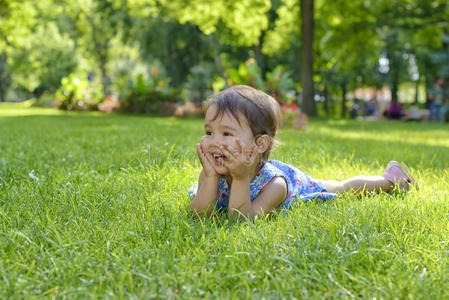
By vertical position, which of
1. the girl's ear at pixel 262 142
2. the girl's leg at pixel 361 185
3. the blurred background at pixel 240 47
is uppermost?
the blurred background at pixel 240 47

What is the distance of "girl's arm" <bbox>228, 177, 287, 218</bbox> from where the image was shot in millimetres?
2594

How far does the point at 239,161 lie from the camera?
2.53m

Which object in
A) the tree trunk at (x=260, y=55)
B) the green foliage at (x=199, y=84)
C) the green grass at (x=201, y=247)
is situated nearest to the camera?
the green grass at (x=201, y=247)

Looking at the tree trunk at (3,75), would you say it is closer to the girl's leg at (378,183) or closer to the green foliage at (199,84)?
the green foliage at (199,84)

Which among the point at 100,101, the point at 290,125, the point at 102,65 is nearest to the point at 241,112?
the point at 290,125

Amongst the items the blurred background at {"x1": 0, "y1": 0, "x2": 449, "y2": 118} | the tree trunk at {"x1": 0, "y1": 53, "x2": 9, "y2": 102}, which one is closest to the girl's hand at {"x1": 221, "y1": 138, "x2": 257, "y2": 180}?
the blurred background at {"x1": 0, "y1": 0, "x2": 449, "y2": 118}

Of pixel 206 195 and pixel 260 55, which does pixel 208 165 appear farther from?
pixel 260 55

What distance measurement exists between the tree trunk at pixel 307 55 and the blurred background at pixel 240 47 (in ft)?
0.13

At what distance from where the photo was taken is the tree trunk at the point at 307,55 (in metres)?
16.9

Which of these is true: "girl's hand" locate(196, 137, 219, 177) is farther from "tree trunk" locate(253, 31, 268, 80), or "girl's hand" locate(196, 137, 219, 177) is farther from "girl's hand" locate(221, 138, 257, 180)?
"tree trunk" locate(253, 31, 268, 80)

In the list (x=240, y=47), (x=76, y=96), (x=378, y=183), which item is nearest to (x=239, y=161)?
(x=378, y=183)

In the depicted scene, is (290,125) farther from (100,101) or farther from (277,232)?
(100,101)

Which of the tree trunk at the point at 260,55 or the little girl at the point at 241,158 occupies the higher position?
the tree trunk at the point at 260,55

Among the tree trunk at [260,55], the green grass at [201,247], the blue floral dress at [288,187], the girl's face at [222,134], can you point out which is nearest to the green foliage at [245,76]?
the blue floral dress at [288,187]
